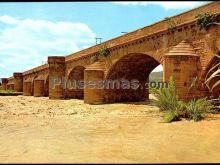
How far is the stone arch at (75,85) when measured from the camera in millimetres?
30237

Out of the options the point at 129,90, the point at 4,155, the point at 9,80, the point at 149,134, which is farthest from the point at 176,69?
the point at 9,80

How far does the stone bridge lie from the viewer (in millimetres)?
12617

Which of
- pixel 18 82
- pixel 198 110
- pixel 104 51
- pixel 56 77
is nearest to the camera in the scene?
pixel 198 110

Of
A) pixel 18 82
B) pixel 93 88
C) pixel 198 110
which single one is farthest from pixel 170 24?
pixel 18 82

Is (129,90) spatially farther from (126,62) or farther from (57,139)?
(57,139)

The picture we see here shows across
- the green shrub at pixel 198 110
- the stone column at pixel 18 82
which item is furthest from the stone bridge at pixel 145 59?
the stone column at pixel 18 82

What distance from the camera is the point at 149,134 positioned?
8977mm

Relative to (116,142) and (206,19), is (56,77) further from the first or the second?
(116,142)

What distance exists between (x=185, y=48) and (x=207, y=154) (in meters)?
7.26

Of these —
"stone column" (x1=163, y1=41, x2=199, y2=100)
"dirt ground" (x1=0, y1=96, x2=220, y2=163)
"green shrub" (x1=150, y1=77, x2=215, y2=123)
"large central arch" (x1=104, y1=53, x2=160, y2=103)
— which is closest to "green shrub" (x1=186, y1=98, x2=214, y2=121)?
"green shrub" (x1=150, y1=77, x2=215, y2=123)

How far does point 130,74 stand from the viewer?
22.7 m

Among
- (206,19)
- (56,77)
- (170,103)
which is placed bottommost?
(170,103)

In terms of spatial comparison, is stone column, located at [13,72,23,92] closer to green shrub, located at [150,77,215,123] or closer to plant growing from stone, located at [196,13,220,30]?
plant growing from stone, located at [196,13,220,30]

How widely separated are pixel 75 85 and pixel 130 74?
9.76 metres
